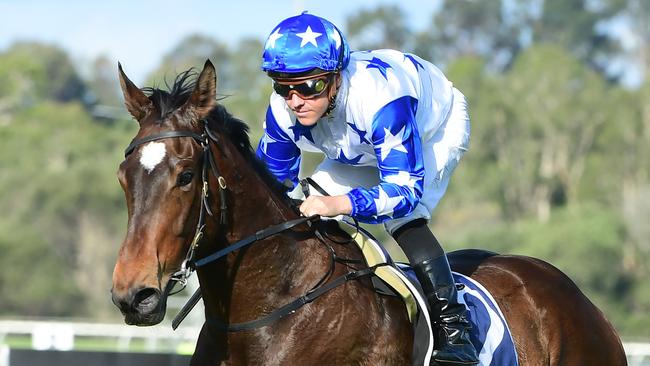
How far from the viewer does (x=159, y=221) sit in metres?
4.50

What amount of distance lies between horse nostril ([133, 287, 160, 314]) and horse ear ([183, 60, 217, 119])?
0.81 m

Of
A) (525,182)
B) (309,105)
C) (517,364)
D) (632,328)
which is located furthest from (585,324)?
(525,182)

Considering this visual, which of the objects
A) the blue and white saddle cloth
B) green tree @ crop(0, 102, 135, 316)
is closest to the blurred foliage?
green tree @ crop(0, 102, 135, 316)

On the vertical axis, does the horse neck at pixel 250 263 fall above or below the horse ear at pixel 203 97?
below

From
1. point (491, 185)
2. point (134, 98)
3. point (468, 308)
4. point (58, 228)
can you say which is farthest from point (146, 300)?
point (491, 185)

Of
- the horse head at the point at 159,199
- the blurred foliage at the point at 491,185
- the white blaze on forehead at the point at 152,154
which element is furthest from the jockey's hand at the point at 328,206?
the blurred foliage at the point at 491,185

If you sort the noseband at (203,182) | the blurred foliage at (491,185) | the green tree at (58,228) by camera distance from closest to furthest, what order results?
the noseband at (203,182) < the blurred foliage at (491,185) < the green tree at (58,228)

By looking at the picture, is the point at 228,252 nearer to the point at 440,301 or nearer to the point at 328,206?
the point at 328,206

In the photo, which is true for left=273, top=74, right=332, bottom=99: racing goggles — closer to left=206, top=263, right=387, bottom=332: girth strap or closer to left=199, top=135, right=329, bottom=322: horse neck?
left=199, top=135, right=329, bottom=322: horse neck

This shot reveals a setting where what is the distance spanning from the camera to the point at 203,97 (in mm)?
4867

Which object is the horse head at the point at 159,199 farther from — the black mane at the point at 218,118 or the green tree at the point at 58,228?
the green tree at the point at 58,228

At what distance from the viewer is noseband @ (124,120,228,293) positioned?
4613 mm

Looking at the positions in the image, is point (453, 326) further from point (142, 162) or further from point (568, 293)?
point (142, 162)

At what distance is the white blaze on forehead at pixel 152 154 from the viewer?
14.9ft
